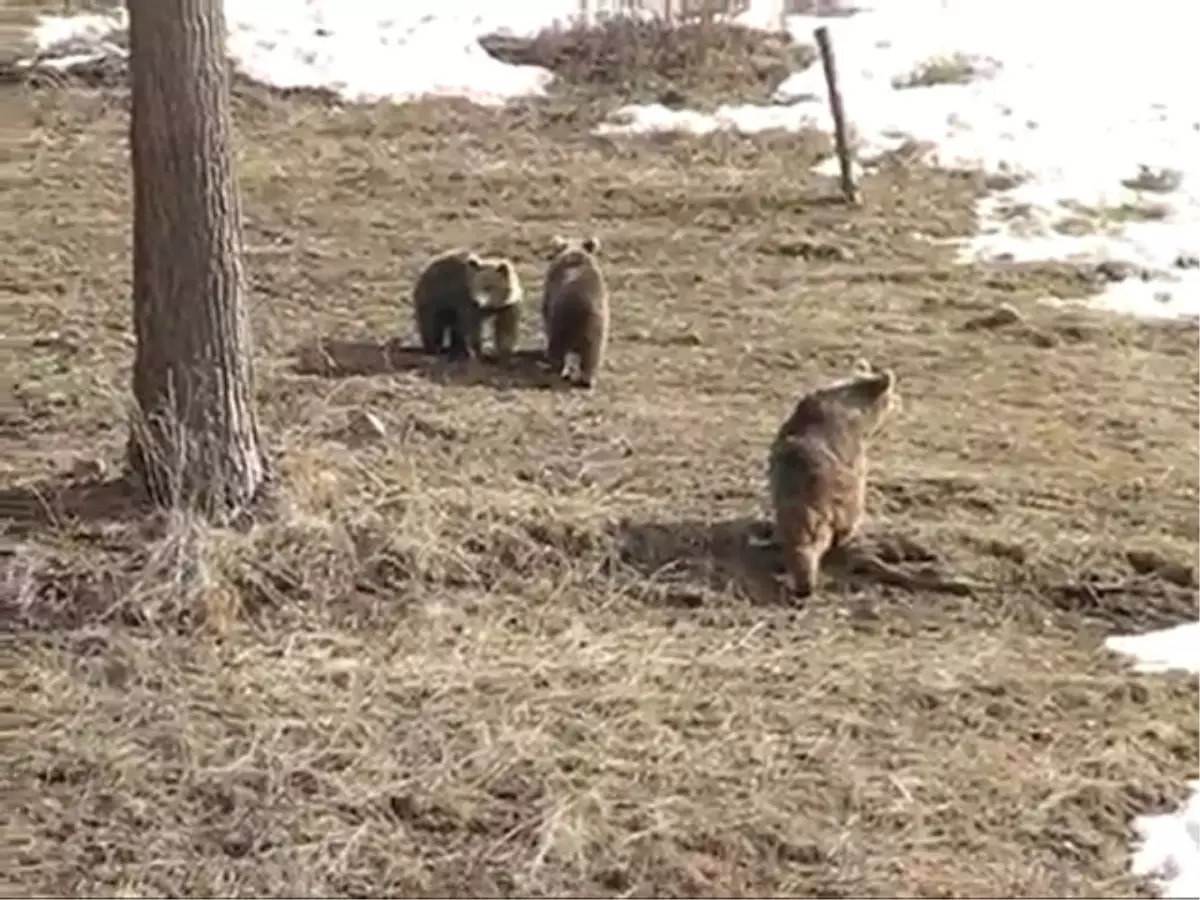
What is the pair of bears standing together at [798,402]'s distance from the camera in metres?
7.58

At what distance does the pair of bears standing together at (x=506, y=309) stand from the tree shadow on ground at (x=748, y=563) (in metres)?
2.15

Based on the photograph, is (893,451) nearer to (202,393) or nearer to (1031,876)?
(202,393)

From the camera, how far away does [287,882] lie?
213 inches

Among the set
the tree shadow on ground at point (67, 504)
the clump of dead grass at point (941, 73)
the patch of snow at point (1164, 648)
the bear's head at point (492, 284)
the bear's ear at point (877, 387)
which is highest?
the clump of dead grass at point (941, 73)

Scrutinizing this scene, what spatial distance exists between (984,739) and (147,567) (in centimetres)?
283

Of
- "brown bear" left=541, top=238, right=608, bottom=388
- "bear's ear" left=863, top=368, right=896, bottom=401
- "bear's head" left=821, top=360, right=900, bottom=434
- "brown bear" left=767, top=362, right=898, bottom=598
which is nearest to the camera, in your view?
"brown bear" left=767, top=362, right=898, bottom=598

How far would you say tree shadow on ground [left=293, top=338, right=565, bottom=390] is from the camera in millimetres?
10062

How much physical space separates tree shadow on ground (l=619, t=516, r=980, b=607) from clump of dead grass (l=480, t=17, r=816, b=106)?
9035mm

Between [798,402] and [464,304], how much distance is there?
1.91 meters

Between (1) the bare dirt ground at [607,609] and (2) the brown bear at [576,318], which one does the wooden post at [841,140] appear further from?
(2) the brown bear at [576,318]

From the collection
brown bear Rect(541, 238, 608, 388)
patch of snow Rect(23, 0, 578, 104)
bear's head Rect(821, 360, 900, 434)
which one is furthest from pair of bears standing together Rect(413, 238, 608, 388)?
patch of snow Rect(23, 0, 578, 104)

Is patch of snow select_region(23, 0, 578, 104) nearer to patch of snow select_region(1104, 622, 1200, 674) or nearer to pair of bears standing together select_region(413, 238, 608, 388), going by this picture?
pair of bears standing together select_region(413, 238, 608, 388)

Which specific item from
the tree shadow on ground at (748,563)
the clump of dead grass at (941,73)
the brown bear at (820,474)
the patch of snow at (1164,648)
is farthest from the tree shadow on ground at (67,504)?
the clump of dead grass at (941,73)

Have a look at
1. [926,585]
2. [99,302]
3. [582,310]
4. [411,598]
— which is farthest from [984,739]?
[99,302]
